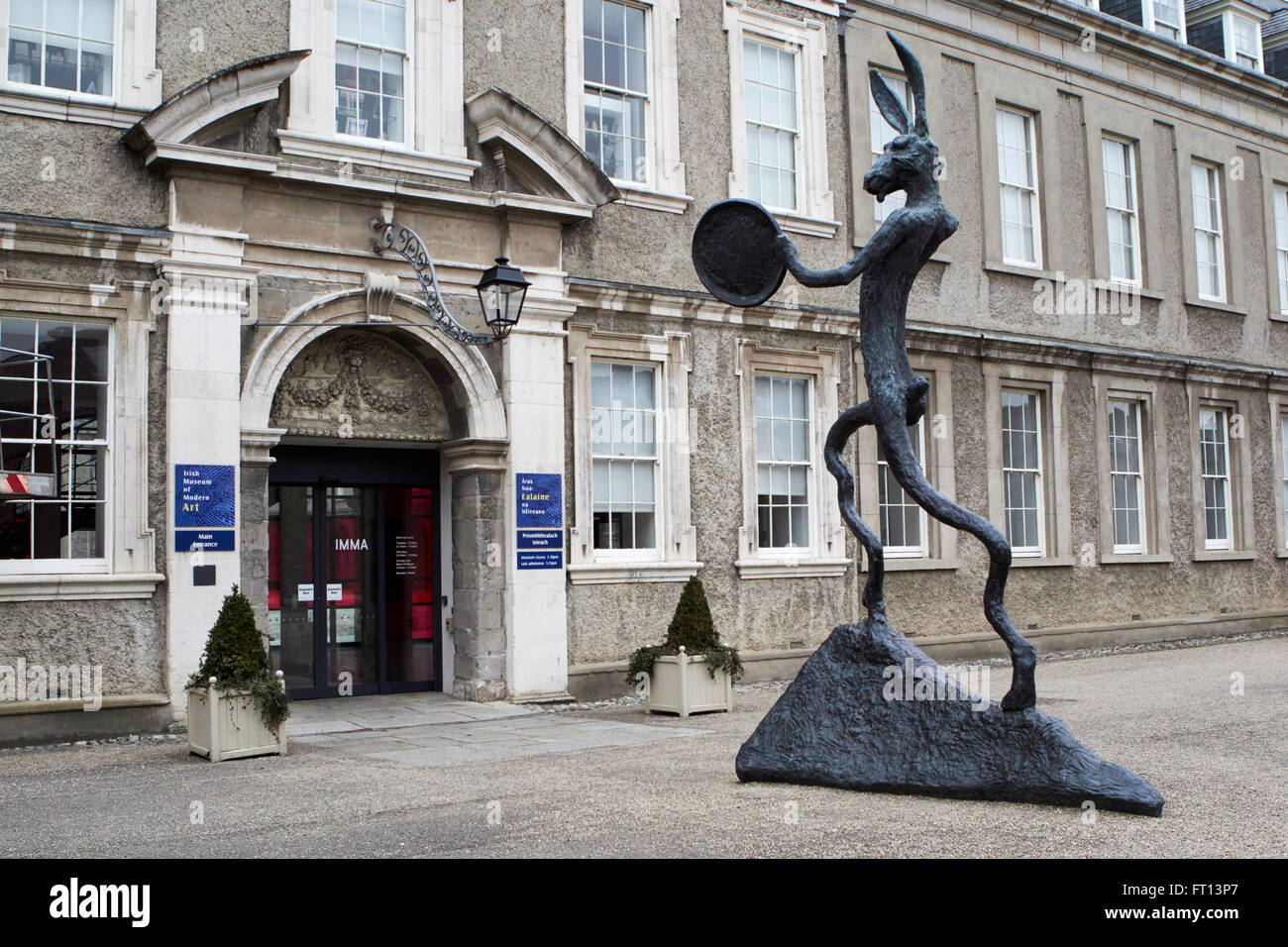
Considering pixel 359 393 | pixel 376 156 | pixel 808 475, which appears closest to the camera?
pixel 376 156

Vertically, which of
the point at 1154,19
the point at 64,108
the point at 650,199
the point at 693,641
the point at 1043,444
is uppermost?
the point at 1154,19

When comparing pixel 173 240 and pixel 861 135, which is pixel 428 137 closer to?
pixel 173 240

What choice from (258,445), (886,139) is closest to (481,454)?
(258,445)

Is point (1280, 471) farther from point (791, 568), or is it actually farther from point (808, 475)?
point (791, 568)

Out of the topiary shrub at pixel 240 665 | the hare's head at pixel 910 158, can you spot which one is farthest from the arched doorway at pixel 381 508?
the hare's head at pixel 910 158

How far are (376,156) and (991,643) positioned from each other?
33.9ft

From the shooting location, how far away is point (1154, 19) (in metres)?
21.7

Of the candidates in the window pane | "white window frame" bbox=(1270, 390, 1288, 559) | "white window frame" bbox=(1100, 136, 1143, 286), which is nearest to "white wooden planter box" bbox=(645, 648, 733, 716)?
the window pane

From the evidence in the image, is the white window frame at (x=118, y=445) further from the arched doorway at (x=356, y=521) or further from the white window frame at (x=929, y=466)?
the white window frame at (x=929, y=466)

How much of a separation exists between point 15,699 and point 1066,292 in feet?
49.3

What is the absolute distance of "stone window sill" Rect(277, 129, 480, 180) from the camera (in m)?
12.1

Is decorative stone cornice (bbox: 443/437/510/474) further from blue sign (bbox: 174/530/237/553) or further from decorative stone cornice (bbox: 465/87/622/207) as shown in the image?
decorative stone cornice (bbox: 465/87/622/207)

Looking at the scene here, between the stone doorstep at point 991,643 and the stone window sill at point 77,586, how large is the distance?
438cm

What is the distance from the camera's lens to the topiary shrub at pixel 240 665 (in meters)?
9.75
